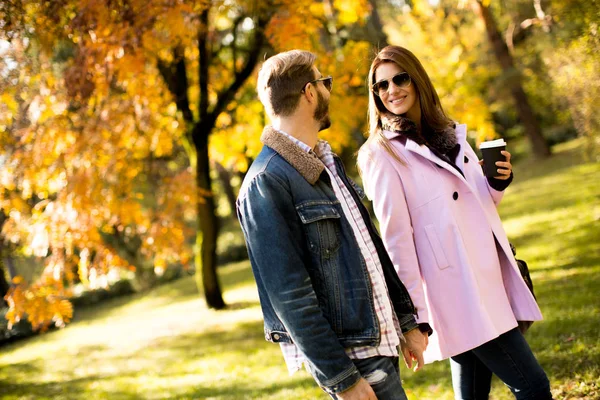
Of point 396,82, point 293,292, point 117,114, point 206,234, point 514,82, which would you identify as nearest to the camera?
point 293,292

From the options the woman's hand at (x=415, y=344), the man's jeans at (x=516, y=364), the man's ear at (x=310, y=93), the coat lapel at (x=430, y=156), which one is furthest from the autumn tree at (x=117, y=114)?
the man's jeans at (x=516, y=364)

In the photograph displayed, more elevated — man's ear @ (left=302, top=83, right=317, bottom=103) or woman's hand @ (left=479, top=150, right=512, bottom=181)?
man's ear @ (left=302, top=83, right=317, bottom=103)

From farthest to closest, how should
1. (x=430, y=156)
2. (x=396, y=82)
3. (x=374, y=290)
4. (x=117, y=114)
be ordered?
(x=117, y=114) → (x=396, y=82) → (x=430, y=156) → (x=374, y=290)

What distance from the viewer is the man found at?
6.49ft

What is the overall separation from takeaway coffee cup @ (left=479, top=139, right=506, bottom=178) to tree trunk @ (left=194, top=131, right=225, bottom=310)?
23.9ft

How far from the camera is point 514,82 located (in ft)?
61.3

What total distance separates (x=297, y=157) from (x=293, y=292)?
0.52 meters

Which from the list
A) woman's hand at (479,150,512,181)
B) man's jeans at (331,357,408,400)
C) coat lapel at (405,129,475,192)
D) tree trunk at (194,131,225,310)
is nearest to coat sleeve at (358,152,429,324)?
coat lapel at (405,129,475,192)

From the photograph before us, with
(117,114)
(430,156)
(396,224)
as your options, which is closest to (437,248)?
(396,224)

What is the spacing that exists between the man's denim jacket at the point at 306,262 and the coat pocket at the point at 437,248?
0.63 meters

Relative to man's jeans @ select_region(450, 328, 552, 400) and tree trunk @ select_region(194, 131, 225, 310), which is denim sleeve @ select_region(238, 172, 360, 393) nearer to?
man's jeans @ select_region(450, 328, 552, 400)

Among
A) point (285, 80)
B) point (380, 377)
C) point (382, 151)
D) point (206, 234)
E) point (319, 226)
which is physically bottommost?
point (380, 377)

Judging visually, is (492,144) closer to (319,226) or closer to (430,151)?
(430,151)

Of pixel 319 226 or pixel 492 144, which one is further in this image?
pixel 492 144
